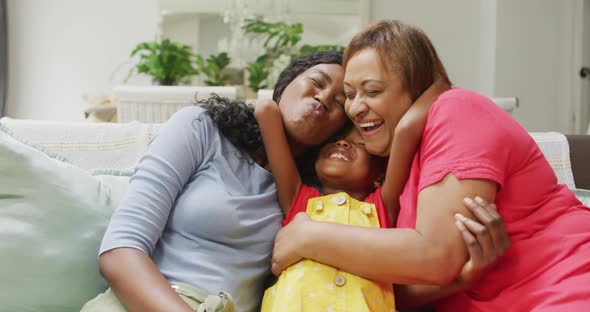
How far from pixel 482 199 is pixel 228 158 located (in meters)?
0.64

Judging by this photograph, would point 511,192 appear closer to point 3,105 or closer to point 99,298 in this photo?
point 99,298

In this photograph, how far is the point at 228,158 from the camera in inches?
52.9

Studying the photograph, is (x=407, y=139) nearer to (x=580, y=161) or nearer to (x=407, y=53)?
(x=407, y=53)

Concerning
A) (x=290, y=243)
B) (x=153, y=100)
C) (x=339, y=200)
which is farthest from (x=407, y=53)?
(x=153, y=100)

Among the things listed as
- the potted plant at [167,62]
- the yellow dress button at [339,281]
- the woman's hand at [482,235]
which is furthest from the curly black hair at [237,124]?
the potted plant at [167,62]

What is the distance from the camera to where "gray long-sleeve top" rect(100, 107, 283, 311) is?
1118mm

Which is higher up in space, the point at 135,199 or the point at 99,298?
the point at 135,199

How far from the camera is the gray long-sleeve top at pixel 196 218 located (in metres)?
1.12

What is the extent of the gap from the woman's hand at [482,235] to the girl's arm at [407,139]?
225 millimetres

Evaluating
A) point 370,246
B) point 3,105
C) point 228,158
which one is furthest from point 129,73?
point 370,246

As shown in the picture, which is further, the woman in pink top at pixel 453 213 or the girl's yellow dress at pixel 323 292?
the girl's yellow dress at pixel 323 292

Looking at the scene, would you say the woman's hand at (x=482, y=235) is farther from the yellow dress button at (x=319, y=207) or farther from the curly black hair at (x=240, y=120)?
the curly black hair at (x=240, y=120)

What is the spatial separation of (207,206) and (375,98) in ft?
1.53

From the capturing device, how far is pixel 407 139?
1157 millimetres
